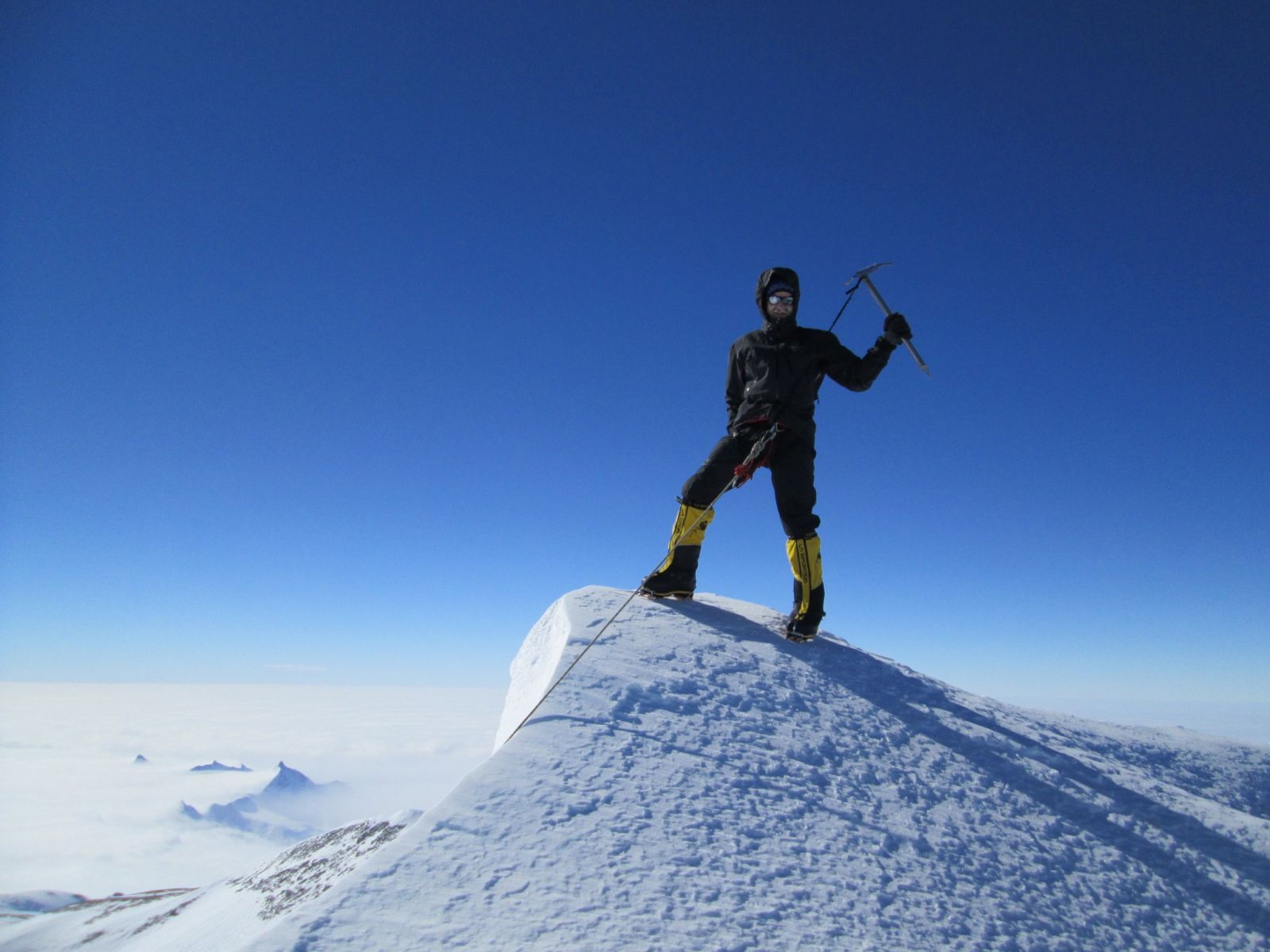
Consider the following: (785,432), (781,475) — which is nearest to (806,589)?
(781,475)

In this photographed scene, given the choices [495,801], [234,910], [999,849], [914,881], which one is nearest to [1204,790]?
[999,849]

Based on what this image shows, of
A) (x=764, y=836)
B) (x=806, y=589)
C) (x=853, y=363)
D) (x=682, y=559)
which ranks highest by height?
(x=853, y=363)

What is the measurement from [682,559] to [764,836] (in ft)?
10.7

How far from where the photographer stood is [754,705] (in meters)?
4.14

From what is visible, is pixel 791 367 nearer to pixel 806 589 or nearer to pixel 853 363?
pixel 853 363

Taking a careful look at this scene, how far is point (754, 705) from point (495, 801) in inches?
76.5

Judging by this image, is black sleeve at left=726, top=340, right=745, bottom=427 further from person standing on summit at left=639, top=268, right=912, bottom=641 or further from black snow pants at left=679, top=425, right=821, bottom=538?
black snow pants at left=679, top=425, right=821, bottom=538

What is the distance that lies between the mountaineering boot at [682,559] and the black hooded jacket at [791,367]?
97 cm

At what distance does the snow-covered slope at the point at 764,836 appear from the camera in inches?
94.0

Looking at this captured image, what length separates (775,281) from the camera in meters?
6.12

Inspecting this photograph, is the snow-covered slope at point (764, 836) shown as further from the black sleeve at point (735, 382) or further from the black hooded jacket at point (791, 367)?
the black sleeve at point (735, 382)

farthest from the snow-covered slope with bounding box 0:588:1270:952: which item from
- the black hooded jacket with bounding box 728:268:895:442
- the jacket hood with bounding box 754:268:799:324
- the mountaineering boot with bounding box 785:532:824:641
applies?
the jacket hood with bounding box 754:268:799:324

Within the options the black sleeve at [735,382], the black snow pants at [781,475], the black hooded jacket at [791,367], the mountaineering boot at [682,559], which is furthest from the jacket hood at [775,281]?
the mountaineering boot at [682,559]

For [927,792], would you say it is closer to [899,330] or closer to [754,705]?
[754,705]
